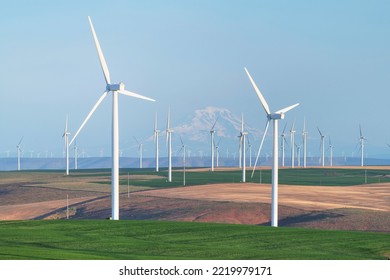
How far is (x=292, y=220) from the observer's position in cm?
8588

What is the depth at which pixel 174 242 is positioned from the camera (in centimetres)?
5103

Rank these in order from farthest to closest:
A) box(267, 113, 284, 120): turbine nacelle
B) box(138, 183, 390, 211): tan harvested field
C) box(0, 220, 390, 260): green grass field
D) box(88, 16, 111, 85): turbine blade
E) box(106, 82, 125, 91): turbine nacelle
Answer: box(138, 183, 390, 211): tan harvested field, box(267, 113, 284, 120): turbine nacelle, box(88, 16, 111, 85): turbine blade, box(106, 82, 125, 91): turbine nacelle, box(0, 220, 390, 260): green grass field

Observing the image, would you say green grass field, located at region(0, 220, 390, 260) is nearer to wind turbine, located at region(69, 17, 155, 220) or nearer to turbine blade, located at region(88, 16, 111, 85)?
wind turbine, located at region(69, 17, 155, 220)

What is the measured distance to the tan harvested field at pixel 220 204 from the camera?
86.5 meters

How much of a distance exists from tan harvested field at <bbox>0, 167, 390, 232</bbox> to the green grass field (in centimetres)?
2400

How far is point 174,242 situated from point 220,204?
46.2m

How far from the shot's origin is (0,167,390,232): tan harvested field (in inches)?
3406

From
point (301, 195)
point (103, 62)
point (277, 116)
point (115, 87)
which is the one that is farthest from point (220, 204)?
point (115, 87)

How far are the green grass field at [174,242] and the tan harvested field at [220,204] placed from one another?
78.7ft

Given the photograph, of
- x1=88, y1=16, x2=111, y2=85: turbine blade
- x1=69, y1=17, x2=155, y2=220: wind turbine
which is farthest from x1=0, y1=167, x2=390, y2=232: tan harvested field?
x1=88, y1=16, x2=111, y2=85: turbine blade

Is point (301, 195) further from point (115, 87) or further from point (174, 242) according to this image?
point (174, 242)

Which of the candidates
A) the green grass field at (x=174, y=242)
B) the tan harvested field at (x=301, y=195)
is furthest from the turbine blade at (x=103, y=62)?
the tan harvested field at (x=301, y=195)
